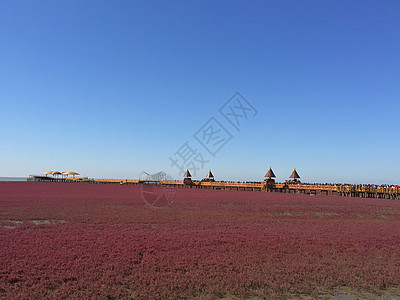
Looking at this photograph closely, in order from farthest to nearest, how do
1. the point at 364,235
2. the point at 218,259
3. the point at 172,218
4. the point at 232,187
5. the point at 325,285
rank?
the point at 232,187 < the point at 172,218 < the point at 364,235 < the point at 218,259 < the point at 325,285

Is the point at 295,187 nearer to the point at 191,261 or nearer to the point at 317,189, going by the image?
the point at 317,189

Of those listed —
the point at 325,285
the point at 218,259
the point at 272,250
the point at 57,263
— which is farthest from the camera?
the point at 272,250

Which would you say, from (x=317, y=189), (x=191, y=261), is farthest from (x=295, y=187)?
(x=191, y=261)

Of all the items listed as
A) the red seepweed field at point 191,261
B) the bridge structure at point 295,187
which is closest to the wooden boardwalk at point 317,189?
the bridge structure at point 295,187

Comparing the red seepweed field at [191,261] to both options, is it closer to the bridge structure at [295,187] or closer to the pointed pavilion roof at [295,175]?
the bridge structure at [295,187]

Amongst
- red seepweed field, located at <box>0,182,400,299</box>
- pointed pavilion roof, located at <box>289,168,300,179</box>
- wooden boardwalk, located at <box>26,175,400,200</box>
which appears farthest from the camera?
pointed pavilion roof, located at <box>289,168,300,179</box>

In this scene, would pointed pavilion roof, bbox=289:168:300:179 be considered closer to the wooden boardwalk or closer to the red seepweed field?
the wooden boardwalk

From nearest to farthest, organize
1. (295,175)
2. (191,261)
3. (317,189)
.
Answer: (191,261)
(317,189)
(295,175)

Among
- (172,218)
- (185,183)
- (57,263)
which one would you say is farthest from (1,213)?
(185,183)

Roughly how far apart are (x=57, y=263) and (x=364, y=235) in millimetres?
11096

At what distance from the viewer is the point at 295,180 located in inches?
2248

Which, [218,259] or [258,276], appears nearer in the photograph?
[258,276]

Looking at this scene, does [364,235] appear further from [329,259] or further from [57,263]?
[57,263]

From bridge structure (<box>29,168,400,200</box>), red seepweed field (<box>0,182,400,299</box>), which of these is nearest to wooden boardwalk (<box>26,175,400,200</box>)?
bridge structure (<box>29,168,400,200</box>)
